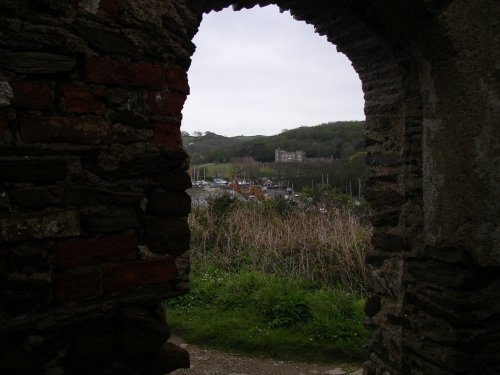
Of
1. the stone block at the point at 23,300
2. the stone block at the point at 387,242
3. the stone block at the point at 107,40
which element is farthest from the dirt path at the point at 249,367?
→ the stone block at the point at 107,40

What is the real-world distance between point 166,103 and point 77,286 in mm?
797

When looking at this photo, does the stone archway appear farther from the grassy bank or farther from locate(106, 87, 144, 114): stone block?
the grassy bank

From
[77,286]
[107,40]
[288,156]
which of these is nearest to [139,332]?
[77,286]

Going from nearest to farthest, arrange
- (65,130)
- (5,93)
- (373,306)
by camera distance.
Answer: (5,93)
(65,130)
(373,306)

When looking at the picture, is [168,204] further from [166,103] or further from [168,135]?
[166,103]

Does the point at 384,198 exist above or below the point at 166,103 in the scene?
below

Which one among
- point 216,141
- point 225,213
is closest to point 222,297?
point 225,213

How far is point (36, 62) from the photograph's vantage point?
5.38 ft

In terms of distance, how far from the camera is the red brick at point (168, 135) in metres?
1.91

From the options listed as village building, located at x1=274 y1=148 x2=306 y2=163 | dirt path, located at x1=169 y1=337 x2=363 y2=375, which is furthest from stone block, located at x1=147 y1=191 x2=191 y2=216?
village building, located at x1=274 y1=148 x2=306 y2=163

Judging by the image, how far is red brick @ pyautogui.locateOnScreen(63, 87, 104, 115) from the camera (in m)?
1.71

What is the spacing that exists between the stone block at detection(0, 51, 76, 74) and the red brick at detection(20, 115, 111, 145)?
163 mm

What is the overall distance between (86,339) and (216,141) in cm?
3163

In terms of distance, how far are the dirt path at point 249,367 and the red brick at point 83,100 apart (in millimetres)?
2961
